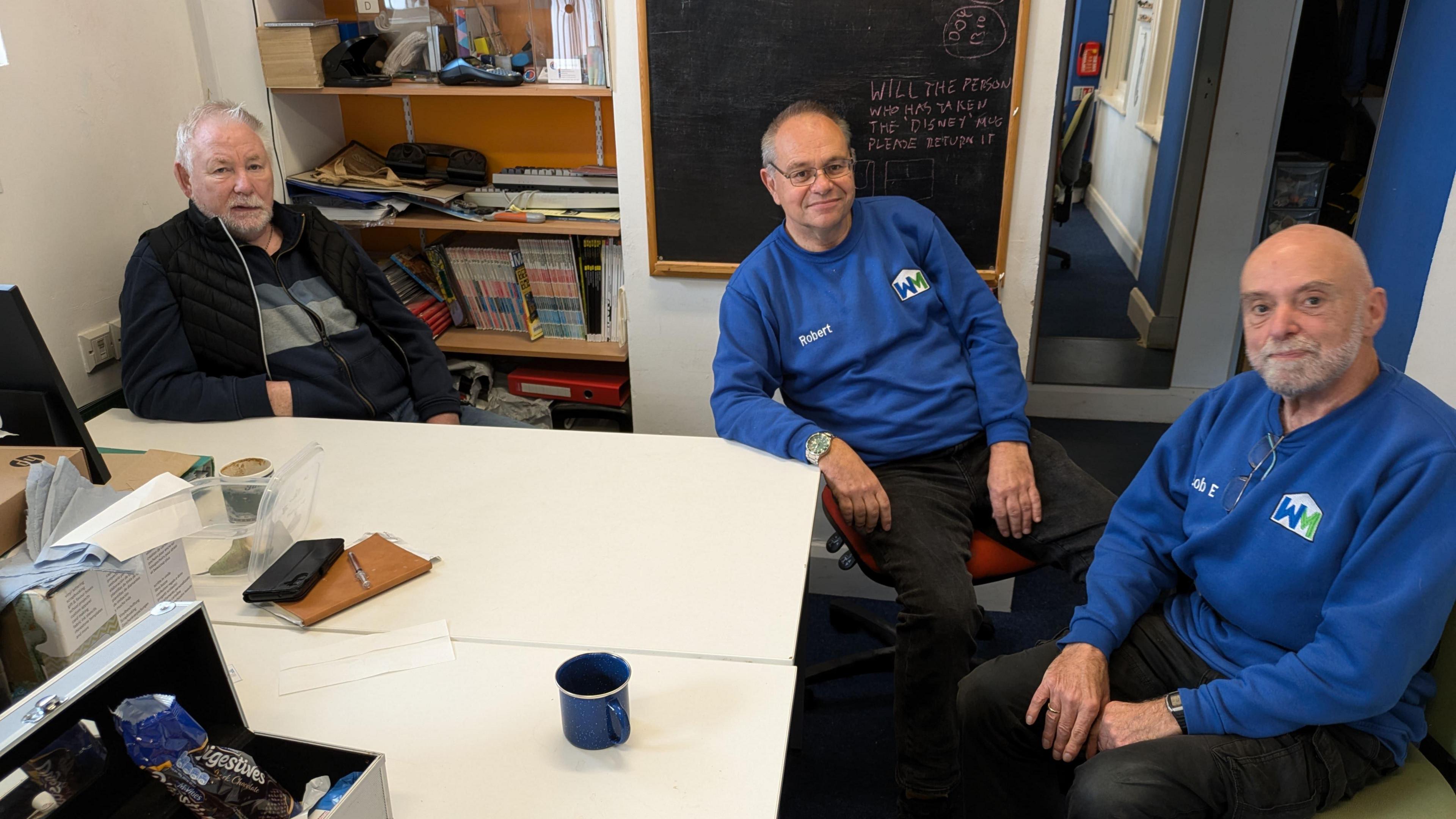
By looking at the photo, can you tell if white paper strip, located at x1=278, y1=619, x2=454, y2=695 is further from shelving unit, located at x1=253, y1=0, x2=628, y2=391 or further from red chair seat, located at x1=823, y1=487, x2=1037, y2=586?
shelving unit, located at x1=253, y1=0, x2=628, y2=391

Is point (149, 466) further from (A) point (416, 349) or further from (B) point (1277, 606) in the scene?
(B) point (1277, 606)

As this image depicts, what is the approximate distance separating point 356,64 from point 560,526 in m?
1.83

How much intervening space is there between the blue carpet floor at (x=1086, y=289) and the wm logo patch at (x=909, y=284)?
199cm

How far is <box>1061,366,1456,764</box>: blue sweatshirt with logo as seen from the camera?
1320 millimetres

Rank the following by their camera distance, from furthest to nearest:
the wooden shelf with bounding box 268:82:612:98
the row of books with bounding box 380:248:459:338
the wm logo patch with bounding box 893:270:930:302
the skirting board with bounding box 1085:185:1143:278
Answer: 1. the skirting board with bounding box 1085:185:1143:278
2. the row of books with bounding box 380:248:459:338
3. the wooden shelf with bounding box 268:82:612:98
4. the wm logo patch with bounding box 893:270:930:302

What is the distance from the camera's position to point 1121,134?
19.9ft

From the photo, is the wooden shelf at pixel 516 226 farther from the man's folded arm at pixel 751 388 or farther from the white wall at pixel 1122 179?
the white wall at pixel 1122 179

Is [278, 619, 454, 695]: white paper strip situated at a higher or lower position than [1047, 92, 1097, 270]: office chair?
lower

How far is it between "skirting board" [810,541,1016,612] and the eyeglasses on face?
1.08 metres

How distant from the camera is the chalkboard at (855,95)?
235cm

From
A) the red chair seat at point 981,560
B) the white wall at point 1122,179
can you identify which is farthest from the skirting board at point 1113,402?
the red chair seat at point 981,560

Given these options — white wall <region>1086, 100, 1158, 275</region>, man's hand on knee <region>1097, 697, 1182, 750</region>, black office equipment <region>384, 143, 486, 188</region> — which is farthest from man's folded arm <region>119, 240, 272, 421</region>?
white wall <region>1086, 100, 1158, 275</region>

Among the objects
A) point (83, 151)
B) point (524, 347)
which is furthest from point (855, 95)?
point (83, 151)

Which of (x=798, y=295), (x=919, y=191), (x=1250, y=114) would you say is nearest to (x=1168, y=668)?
(x=798, y=295)
